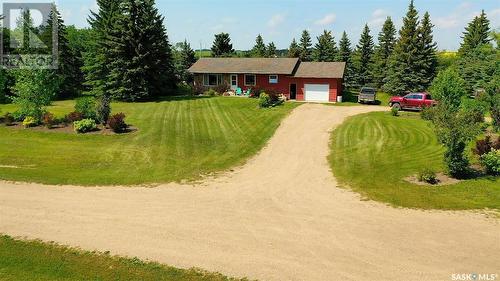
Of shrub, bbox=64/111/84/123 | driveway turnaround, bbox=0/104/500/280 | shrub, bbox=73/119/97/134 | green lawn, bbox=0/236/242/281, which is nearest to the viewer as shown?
green lawn, bbox=0/236/242/281

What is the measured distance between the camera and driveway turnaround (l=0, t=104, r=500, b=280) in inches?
414

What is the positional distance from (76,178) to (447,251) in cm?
1572

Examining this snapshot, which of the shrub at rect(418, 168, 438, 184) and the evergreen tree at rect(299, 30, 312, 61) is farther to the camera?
the evergreen tree at rect(299, 30, 312, 61)

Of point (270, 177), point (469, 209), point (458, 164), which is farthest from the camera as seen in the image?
point (270, 177)

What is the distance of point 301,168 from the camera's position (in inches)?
809

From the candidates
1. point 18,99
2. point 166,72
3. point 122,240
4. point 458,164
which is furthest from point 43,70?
point 458,164

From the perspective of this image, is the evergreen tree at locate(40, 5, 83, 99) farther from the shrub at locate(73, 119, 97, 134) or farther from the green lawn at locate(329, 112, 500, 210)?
the green lawn at locate(329, 112, 500, 210)

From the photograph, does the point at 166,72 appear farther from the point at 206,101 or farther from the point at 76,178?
the point at 76,178

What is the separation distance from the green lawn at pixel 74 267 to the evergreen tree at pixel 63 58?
44.8 metres

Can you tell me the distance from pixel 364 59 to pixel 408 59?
1361 cm

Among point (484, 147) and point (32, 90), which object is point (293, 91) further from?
point (32, 90)

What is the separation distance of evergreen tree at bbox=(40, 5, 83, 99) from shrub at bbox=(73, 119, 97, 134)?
27505 mm

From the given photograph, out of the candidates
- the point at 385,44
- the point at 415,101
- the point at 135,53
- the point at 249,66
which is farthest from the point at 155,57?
the point at 385,44

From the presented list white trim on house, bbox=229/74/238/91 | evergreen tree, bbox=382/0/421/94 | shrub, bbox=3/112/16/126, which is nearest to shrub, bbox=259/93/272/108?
white trim on house, bbox=229/74/238/91
